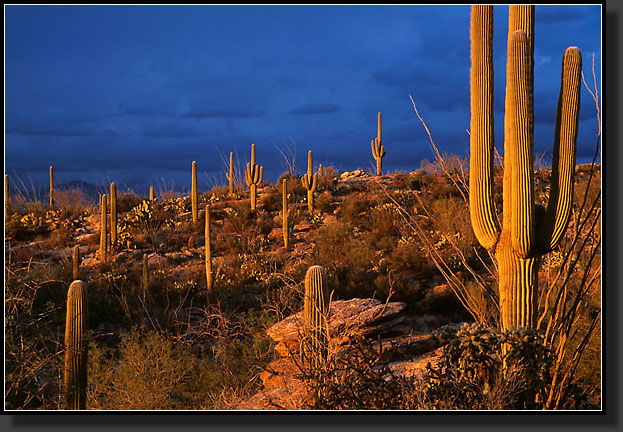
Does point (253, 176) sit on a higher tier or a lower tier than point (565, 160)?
higher

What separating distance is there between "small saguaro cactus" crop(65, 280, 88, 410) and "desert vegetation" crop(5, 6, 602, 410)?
0.02 m

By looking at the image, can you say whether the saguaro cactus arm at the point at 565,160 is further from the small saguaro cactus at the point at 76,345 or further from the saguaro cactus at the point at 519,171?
the small saguaro cactus at the point at 76,345

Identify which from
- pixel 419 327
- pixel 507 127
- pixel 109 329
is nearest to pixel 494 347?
pixel 507 127

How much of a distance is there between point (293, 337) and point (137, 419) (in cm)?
402

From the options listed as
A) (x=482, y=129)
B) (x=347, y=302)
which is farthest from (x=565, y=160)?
(x=347, y=302)

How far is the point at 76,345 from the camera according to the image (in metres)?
6.66

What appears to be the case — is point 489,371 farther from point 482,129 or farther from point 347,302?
point 347,302

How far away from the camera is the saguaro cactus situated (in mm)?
4215

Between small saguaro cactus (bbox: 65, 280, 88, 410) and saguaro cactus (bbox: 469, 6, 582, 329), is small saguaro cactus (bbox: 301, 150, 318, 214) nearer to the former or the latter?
small saguaro cactus (bbox: 65, 280, 88, 410)

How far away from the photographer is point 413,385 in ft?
13.7

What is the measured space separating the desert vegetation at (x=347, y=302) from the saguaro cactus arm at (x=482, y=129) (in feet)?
0.05

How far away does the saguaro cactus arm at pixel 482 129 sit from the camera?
4434mm

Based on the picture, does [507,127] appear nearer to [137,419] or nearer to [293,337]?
[137,419]

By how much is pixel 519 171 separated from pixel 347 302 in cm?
500
